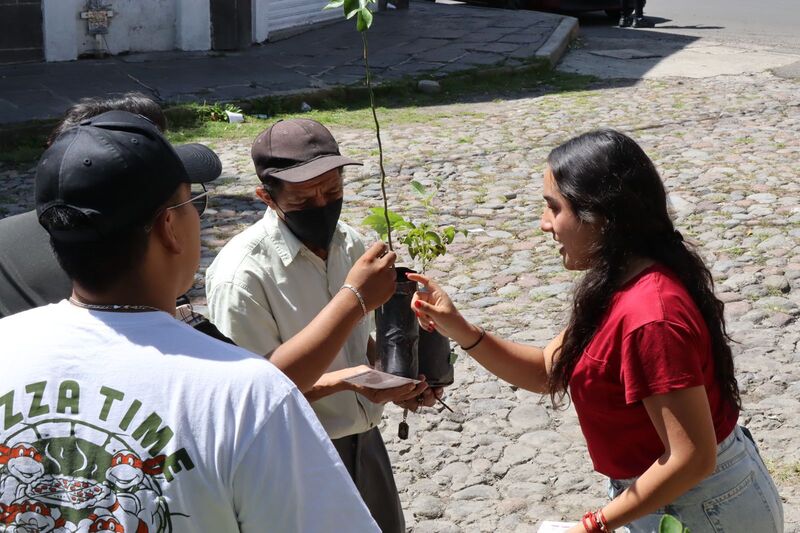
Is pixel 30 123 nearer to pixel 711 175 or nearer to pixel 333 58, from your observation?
pixel 333 58

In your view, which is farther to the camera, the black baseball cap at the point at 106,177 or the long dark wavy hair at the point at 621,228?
the long dark wavy hair at the point at 621,228

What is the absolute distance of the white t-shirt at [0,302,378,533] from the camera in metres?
1.60

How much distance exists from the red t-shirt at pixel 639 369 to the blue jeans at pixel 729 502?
3.0 inches

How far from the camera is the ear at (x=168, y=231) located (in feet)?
5.81

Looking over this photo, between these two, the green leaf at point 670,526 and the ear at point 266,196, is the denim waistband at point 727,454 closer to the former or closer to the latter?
the green leaf at point 670,526

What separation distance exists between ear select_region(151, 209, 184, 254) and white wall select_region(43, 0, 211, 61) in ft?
35.5

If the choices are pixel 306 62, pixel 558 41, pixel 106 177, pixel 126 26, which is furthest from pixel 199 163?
pixel 558 41

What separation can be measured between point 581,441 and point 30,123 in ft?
22.6

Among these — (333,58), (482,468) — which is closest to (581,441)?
(482,468)

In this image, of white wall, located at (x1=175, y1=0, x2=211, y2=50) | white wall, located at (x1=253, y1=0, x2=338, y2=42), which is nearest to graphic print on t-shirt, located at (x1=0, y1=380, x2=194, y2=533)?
white wall, located at (x1=175, y1=0, x2=211, y2=50)

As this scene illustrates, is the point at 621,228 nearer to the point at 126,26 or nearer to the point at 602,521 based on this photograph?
the point at 602,521

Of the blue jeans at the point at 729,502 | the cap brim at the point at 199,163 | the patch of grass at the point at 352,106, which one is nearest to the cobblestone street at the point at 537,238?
the patch of grass at the point at 352,106

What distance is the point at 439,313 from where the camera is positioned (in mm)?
2855

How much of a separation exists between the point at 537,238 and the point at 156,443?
5.94 m
